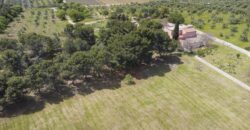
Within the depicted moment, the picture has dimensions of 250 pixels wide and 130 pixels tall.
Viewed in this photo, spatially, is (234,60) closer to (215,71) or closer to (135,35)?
(215,71)

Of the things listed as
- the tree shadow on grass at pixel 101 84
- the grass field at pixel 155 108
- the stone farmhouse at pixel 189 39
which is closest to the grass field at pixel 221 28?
the stone farmhouse at pixel 189 39

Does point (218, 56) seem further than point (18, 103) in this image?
Yes

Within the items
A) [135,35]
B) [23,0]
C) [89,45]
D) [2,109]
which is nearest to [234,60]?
[135,35]

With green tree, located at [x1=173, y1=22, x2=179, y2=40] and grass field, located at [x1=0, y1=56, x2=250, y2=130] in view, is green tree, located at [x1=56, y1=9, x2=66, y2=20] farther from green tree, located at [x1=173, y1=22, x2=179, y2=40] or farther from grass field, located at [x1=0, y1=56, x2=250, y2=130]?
grass field, located at [x1=0, y1=56, x2=250, y2=130]

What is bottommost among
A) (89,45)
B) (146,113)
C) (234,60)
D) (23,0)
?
(146,113)

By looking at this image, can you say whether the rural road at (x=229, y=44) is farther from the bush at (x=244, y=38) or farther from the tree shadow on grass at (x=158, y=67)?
the tree shadow on grass at (x=158, y=67)
